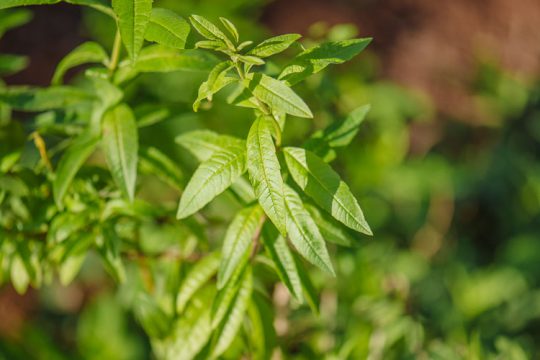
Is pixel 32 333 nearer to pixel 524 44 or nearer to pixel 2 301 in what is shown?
pixel 2 301

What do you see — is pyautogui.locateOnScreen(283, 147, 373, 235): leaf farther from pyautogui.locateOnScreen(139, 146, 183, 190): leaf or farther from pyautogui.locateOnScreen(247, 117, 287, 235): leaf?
pyautogui.locateOnScreen(139, 146, 183, 190): leaf

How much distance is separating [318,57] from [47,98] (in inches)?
28.5

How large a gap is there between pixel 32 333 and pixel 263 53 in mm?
2144

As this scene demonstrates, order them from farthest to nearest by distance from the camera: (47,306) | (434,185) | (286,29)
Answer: (286,29)
(47,306)
(434,185)

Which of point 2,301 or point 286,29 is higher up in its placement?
point 286,29

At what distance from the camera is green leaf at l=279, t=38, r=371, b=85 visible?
1.16 metres

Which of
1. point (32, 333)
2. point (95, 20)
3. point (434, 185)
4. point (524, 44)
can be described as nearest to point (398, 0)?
point (524, 44)

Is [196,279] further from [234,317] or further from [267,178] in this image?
[267,178]

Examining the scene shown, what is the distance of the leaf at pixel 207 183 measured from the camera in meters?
1.16

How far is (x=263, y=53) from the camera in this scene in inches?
43.8

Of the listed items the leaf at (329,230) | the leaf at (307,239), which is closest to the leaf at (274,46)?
the leaf at (307,239)

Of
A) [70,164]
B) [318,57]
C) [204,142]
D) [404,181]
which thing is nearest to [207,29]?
[318,57]

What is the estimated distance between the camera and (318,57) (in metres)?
1.17

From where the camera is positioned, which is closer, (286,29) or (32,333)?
(32,333)
